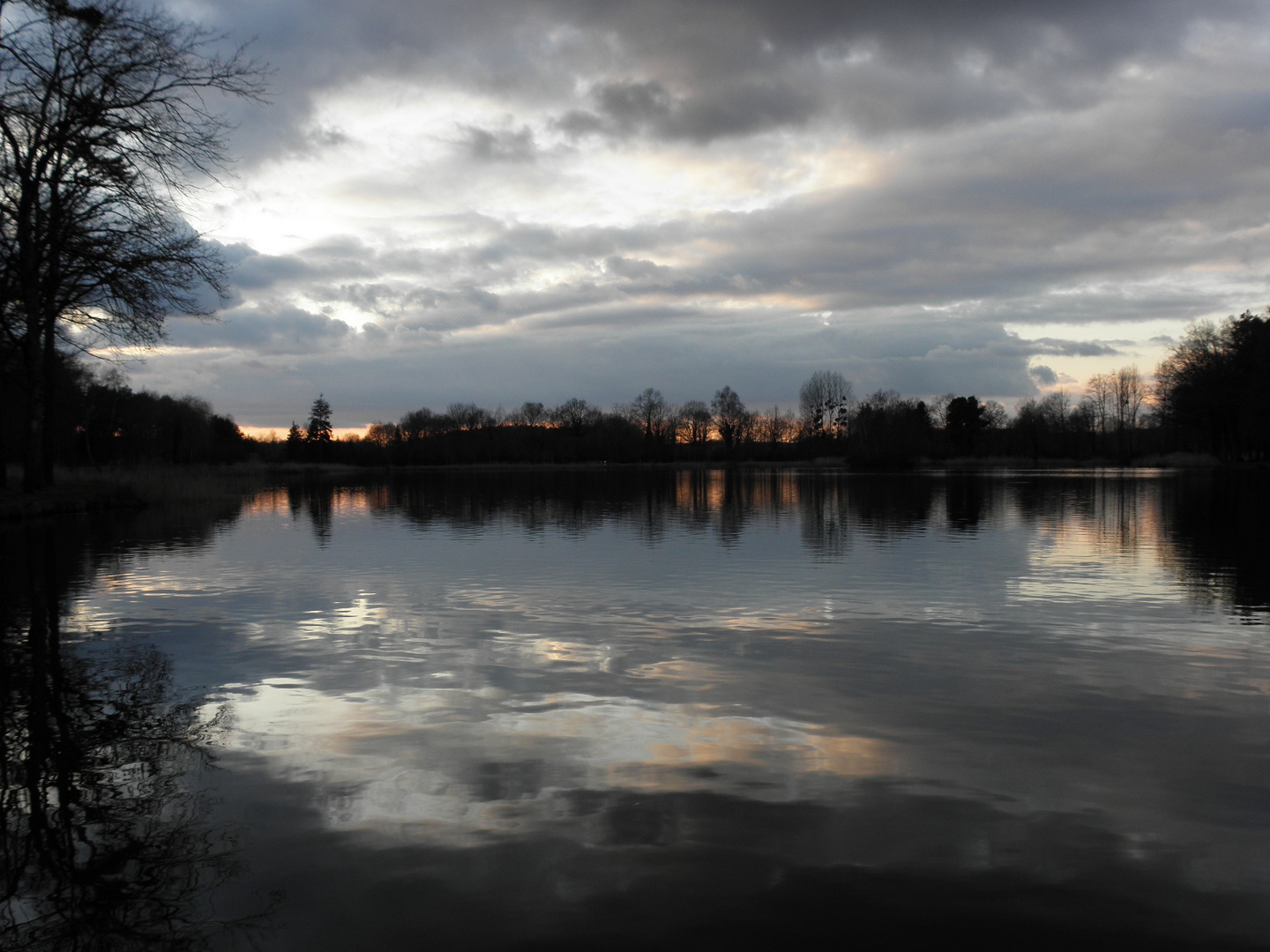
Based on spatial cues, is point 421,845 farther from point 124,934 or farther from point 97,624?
point 97,624

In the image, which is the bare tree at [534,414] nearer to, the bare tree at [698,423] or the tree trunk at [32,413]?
the bare tree at [698,423]

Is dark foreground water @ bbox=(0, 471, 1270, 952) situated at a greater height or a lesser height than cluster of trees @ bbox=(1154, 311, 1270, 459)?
lesser

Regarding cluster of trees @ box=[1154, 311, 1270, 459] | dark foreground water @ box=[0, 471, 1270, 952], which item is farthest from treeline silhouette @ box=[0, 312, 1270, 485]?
dark foreground water @ box=[0, 471, 1270, 952]

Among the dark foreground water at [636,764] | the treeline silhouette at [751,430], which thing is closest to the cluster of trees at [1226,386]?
the treeline silhouette at [751,430]

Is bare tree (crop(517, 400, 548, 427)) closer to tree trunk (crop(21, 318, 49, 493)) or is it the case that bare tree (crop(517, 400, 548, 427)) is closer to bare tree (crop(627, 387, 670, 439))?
bare tree (crop(627, 387, 670, 439))

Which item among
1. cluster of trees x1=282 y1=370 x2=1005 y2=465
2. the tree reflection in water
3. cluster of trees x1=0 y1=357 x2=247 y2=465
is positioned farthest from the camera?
cluster of trees x1=282 y1=370 x2=1005 y2=465

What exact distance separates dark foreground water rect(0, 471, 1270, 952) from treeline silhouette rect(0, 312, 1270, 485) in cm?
3804

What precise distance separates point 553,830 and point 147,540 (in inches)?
708

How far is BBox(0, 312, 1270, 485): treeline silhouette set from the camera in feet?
224

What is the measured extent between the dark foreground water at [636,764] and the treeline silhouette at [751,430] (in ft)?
125

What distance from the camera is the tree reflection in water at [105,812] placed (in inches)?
143

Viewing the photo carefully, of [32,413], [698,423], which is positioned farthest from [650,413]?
[32,413]

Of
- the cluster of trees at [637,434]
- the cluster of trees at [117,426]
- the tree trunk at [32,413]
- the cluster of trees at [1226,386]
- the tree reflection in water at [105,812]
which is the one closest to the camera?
the tree reflection in water at [105,812]

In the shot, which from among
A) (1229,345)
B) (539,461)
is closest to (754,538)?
(1229,345)
